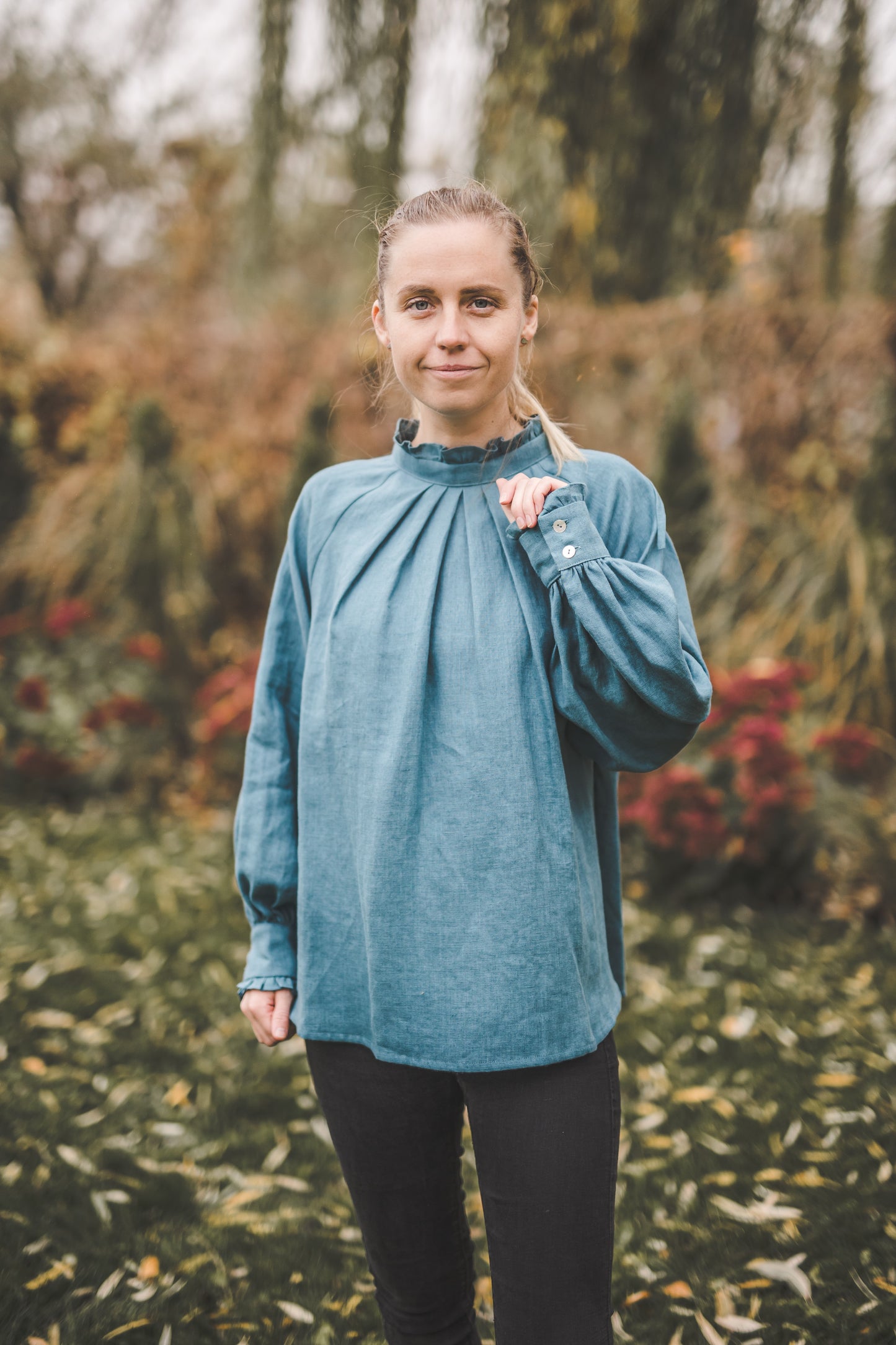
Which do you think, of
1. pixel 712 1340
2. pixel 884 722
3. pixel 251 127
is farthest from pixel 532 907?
pixel 884 722

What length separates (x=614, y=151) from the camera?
2.18 metres

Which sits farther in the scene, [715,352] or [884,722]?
[715,352]

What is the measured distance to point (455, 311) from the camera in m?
1.17

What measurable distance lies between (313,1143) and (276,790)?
4.60 ft

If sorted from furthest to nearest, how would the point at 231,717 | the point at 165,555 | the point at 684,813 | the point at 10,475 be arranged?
the point at 10,475
the point at 165,555
the point at 231,717
the point at 684,813

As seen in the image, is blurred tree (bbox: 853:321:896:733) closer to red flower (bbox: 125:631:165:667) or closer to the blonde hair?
the blonde hair

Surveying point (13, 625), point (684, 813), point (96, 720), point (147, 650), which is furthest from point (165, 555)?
point (684, 813)

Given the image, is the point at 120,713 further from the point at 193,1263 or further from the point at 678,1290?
the point at 678,1290

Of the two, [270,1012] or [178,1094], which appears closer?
[270,1012]

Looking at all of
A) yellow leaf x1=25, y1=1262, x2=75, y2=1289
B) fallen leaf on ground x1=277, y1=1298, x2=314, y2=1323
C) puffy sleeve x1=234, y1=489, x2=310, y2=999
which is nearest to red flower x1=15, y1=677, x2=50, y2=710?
yellow leaf x1=25, y1=1262, x2=75, y2=1289

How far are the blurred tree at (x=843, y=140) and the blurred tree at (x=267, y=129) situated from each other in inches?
50.1

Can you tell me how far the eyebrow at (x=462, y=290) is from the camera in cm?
118

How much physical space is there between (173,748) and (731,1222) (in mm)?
3386

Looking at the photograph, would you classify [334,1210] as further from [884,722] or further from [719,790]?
[884,722]
